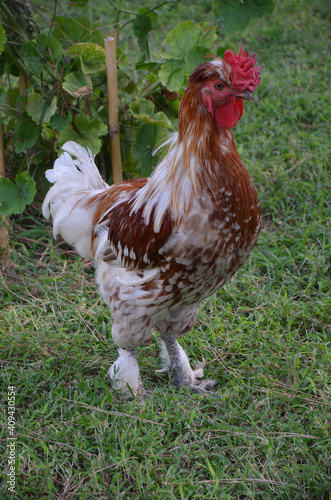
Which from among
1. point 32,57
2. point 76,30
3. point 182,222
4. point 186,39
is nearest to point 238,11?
point 186,39

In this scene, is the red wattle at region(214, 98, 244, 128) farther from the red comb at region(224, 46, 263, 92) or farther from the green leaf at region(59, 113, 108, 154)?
the green leaf at region(59, 113, 108, 154)

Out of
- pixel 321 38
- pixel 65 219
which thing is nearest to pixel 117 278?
pixel 65 219

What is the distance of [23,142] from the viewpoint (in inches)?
148

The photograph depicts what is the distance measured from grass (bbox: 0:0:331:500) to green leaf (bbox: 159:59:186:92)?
1.51 m

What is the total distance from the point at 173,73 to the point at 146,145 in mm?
631

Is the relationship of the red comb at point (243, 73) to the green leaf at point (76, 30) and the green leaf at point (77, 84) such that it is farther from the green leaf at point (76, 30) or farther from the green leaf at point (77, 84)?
the green leaf at point (76, 30)

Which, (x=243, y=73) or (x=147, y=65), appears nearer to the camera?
(x=243, y=73)

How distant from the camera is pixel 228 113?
2141 millimetres

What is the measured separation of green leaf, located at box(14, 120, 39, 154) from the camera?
12.2 ft

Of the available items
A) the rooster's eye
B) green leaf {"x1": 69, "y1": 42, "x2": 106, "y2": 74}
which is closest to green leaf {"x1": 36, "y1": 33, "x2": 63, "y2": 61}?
green leaf {"x1": 69, "y1": 42, "x2": 106, "y2": 74}

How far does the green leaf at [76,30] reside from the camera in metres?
3.62

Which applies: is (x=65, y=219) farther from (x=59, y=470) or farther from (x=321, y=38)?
(x=321, y=38)

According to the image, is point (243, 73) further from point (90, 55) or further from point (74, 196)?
point (90, 55)

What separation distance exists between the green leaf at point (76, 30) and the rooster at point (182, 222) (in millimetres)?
1530
